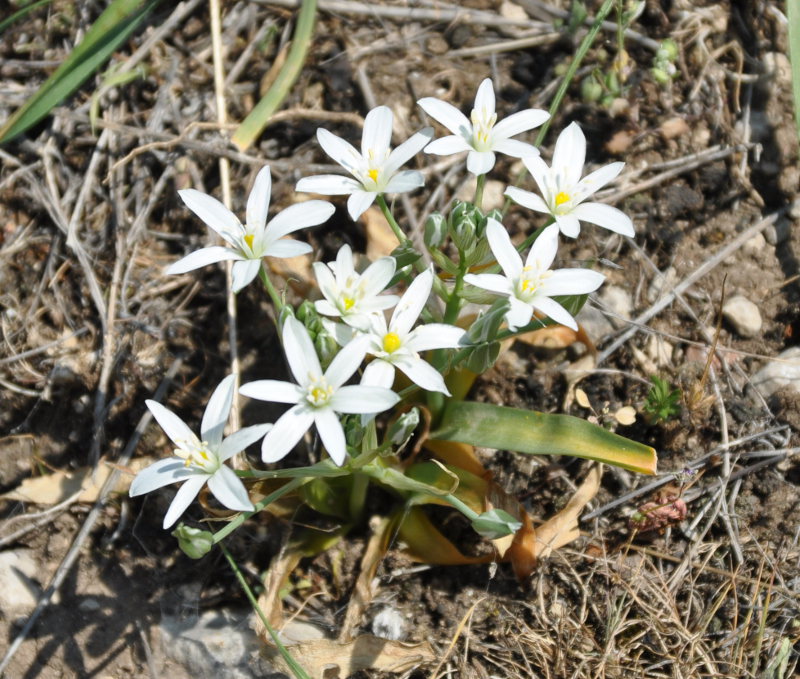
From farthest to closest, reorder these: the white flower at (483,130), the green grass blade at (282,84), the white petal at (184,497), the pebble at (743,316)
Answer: the green grass blade at (282,84) < the pebble at (743,316) < the white flower at (483,130) < the white petal at (184,497)

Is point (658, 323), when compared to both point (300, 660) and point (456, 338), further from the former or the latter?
point (300, 660)

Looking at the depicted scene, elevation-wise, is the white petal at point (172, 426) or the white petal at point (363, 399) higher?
the white petal at point (363, 399)

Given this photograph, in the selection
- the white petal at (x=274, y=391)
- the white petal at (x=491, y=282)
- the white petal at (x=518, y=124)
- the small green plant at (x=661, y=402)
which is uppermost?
the white petal at (x=518, y=124)

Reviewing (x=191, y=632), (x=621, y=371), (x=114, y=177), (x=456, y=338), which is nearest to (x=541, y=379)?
(x=621, y=371)

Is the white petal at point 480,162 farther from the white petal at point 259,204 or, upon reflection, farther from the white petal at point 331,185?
the white petal at point 259,204

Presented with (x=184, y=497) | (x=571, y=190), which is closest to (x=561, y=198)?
(x=571, y=190)

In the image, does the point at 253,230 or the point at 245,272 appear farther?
the point at 253,230

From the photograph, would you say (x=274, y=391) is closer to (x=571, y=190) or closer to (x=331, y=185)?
(x=331, y=185)

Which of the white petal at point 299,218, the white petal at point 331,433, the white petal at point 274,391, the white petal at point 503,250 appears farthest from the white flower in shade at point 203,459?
the white petal at point 503,250
